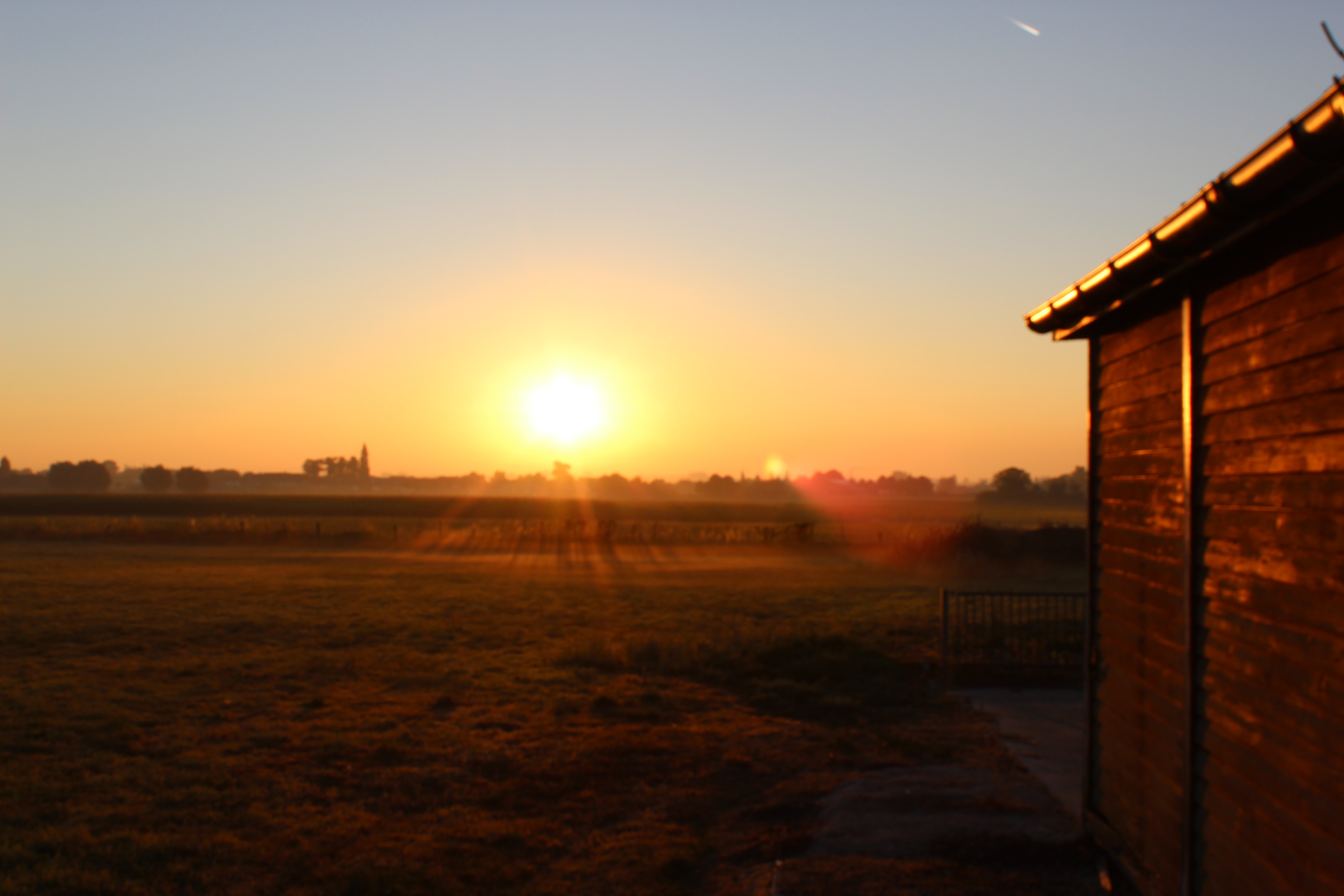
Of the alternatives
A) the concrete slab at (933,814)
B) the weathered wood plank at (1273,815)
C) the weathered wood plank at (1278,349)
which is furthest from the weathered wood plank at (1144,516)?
the concrete slab at (933,814)

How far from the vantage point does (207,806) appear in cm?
721

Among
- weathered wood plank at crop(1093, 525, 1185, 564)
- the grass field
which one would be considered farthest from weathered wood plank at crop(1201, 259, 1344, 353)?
the grass field

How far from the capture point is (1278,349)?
363 centimetres

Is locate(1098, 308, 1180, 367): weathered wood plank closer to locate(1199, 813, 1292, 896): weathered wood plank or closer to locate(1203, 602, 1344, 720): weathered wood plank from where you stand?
locate(1203, 602, 1344, 720): weathered wood plank

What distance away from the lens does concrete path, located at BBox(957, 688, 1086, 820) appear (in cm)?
736

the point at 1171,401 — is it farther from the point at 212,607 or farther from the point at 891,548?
the point at 891,548

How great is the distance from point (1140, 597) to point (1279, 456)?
5.80 feet

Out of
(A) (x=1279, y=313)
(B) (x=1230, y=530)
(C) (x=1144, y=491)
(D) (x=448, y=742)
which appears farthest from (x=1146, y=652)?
(D) (x=448, y=742)

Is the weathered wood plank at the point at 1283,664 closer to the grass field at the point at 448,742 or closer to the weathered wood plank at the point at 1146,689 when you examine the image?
the weathered wood plank at the point at 1146,689

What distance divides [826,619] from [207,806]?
42.5 feet

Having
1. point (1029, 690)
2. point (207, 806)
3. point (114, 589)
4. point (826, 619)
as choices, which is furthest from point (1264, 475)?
point (114, 589)

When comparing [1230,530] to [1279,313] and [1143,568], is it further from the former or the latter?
[1143,568]

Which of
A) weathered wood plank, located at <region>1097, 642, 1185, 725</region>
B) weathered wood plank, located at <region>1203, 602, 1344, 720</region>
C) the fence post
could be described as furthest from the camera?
the fence post

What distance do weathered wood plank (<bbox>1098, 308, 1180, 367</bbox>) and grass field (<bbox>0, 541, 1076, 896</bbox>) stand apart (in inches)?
126
